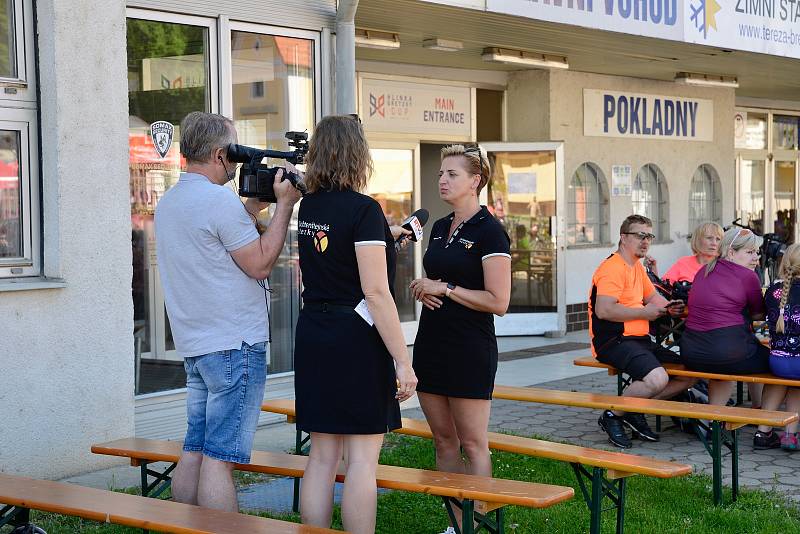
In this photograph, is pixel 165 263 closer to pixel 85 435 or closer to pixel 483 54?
pixel 85 435

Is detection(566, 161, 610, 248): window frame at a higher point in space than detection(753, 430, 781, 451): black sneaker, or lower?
higher

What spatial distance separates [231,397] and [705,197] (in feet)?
40.9

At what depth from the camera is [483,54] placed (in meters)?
10.9

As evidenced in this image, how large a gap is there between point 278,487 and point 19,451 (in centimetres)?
142

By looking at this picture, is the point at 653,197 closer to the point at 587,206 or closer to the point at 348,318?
the point at 587,206

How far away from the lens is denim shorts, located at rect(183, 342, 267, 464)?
4.09 m

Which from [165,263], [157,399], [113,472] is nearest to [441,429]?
[165,263]

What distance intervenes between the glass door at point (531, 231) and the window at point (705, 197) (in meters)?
3.55

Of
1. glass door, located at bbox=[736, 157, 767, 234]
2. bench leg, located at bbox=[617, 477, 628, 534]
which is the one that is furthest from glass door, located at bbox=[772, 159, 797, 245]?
bench leg, located at bbox=[617, 477, 628, 534]

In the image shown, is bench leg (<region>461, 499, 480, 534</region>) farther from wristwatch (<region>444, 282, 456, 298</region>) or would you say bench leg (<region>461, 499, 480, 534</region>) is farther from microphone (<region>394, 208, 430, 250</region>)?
microphone (<region>394, 208, 430, 250</region>)

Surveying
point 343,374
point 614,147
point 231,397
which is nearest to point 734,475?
point 343,374

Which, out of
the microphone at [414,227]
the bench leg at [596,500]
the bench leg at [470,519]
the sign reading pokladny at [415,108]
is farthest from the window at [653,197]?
the bench leg at [470,519]

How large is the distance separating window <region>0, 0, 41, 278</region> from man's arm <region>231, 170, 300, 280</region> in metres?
2.53

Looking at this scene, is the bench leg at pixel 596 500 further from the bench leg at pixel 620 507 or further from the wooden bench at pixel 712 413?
the wooden bench at pixel 712 413
